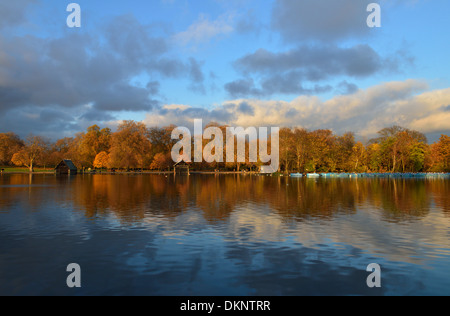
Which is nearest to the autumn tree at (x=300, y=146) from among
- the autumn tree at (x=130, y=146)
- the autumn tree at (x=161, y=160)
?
the autumn tree at (x=161, y=160)

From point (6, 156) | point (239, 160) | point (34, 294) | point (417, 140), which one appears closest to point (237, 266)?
point (34, 294)

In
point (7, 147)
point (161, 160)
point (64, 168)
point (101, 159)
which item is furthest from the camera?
point (7, 147)

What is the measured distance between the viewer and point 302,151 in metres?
88.8

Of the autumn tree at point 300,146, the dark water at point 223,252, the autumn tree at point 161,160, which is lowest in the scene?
the dark water at point 223,252

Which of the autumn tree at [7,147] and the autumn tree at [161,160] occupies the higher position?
the autumn tree at [7,147]

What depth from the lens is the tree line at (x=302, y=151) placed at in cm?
9050

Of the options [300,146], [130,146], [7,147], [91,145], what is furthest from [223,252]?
[7,147]

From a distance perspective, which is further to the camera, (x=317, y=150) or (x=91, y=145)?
(x=91, y=145)

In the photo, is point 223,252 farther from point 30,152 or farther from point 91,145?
point 30,152

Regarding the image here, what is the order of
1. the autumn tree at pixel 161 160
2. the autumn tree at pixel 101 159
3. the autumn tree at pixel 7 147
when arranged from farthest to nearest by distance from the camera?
the autumn tree at pixel 7 147, the autumn tree at pixel 101 159, the autumn tree at pixel 161 160

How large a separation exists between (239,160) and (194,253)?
8925 cm

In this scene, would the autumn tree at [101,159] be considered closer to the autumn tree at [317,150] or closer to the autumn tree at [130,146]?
the autumn tree at [130,146]

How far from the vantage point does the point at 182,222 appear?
15656 millimetres
